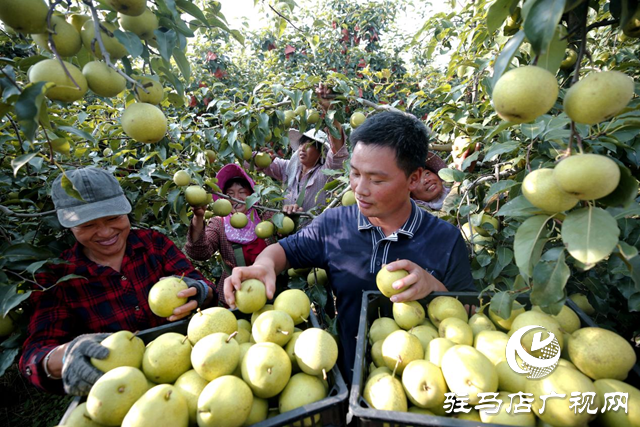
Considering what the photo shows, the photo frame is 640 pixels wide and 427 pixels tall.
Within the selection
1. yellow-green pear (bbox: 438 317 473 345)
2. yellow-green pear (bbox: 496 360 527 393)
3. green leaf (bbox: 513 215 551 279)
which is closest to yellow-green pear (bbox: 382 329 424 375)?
yellow-green pear (bbox: 438 317 473 345)

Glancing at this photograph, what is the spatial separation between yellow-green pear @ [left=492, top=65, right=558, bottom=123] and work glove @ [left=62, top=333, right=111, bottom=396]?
4.69 ft

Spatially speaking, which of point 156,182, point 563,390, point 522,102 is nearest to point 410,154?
point 522,102

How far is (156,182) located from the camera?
2752 millimetres

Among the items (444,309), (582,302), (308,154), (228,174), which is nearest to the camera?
(444,309)

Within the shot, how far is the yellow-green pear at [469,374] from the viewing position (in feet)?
3.25

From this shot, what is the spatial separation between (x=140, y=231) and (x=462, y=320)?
1963mm

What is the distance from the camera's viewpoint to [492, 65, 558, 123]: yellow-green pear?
30.5 inches

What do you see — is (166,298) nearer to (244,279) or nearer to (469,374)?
(244,279)

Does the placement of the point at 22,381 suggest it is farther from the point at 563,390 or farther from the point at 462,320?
the point at 563,390

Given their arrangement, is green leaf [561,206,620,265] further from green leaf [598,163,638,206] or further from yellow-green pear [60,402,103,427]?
yellow-green pear [60,402,103,427]

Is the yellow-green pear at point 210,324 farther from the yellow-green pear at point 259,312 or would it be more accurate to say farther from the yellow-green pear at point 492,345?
the yellow-green pear at point 492,345

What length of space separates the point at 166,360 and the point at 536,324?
1286mm

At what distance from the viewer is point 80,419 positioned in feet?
3.37

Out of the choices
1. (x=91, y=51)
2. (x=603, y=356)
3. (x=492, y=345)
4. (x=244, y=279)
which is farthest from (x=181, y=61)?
(x=603, y=356)
